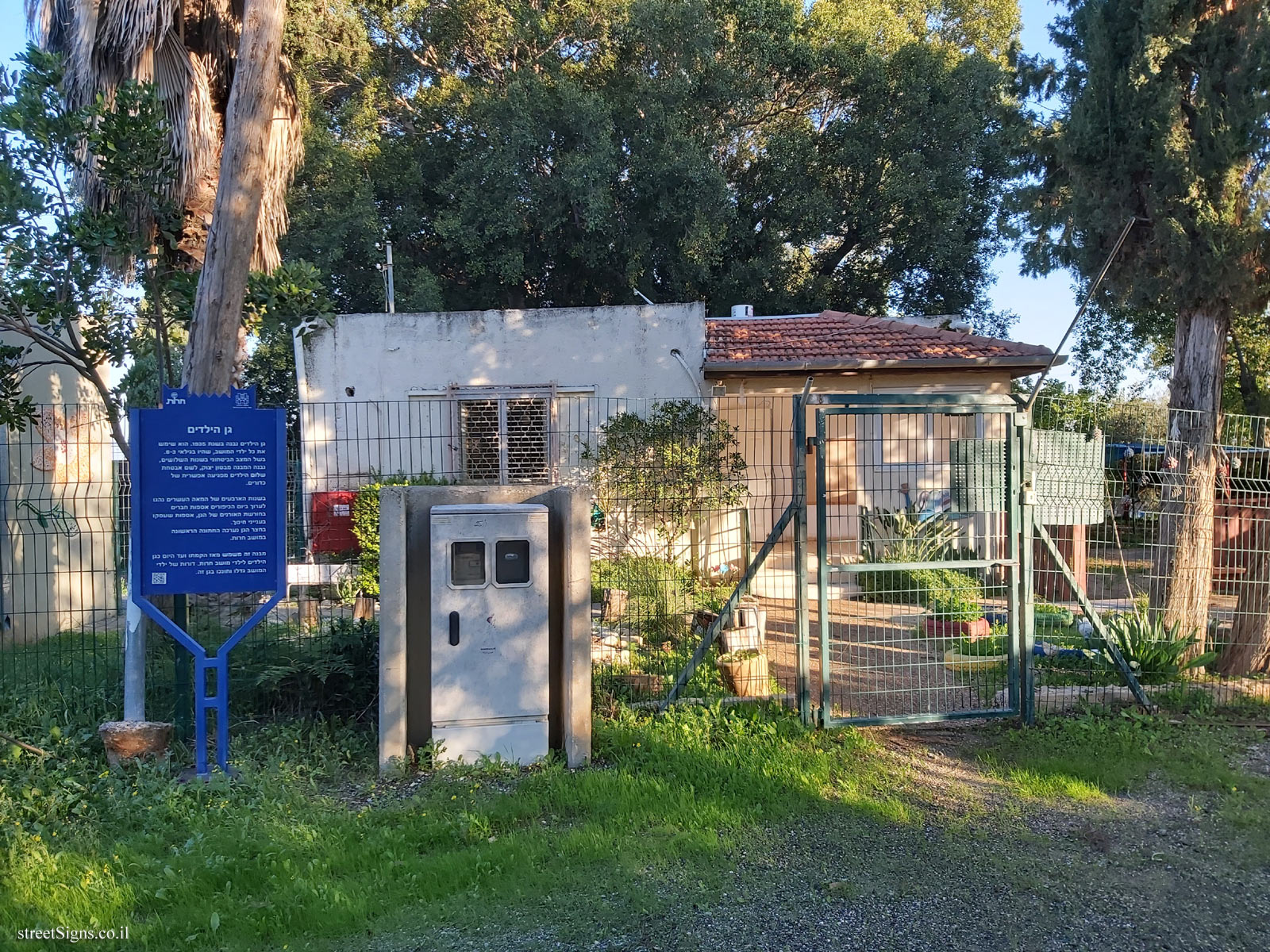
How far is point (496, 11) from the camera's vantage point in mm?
19609

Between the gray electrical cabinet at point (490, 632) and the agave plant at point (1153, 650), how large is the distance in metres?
4.00

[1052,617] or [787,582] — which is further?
[787,582]

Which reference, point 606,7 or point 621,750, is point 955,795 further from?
point 606,7

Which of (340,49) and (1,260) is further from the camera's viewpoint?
(340,49)

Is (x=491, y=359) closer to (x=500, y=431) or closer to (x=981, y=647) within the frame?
(x=500, y=431)

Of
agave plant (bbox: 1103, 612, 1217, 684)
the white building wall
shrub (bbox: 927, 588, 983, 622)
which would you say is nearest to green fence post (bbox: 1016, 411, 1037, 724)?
shrub (bbox: 927, 588, 983, 622)

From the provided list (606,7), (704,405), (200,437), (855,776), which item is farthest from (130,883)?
(606,7)

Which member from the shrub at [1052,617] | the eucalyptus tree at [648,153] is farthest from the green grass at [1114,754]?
the eucalyptus tree at [648,153]

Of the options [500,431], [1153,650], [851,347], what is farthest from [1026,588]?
[500,431]

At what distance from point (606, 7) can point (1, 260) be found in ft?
53.8

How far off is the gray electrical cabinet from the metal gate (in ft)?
5.66

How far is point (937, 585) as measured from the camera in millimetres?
7781

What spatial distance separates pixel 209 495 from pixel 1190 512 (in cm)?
686

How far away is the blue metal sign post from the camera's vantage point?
491cm
